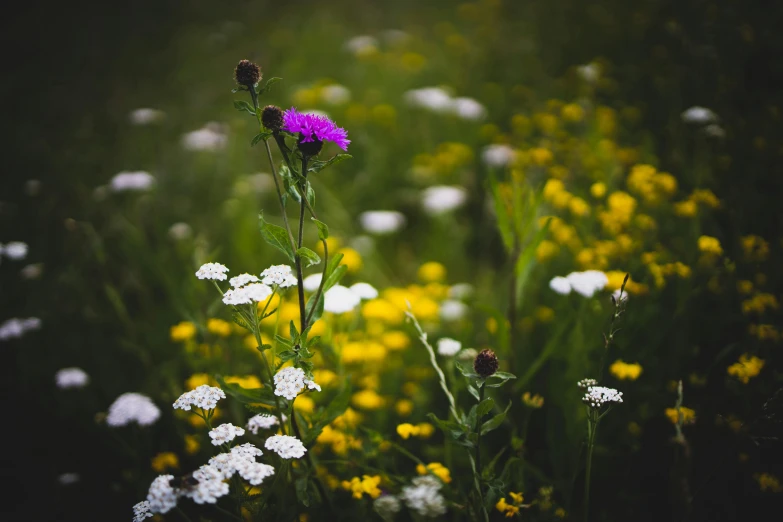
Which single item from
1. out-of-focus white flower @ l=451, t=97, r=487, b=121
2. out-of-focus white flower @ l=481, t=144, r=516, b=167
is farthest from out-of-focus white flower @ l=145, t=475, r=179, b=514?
out-of-focus white flower @ l=451, t=97, r=487, b=121

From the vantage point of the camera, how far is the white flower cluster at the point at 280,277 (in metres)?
1.41

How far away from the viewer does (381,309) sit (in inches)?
100

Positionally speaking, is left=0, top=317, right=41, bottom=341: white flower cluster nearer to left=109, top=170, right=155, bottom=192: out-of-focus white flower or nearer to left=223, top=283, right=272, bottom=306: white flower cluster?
left=109, top=170, right=155, bottom=192: out-of-focus white flower

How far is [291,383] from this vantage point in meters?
1.36

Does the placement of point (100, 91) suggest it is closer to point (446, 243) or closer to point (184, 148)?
point (184, 148)

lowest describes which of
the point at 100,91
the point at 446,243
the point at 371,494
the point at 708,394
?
the point at 371,494

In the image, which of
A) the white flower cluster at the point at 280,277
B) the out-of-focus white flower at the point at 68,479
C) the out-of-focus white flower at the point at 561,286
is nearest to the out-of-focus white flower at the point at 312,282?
the white flower cluster at the point at 280,277

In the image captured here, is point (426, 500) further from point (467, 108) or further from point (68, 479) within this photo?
point (467, 108)

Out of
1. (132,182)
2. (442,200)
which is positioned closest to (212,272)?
(132,182)

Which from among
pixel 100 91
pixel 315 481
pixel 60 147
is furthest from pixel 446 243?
pixel 100 91

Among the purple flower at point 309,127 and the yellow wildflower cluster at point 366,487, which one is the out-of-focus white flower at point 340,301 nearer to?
the yellow wildflower cluster at point 366,487

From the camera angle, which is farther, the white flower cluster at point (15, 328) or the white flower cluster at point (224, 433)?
the white flower cluster at point (15, 328)

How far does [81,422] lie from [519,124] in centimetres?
346

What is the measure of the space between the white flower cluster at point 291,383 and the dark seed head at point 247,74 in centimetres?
81
